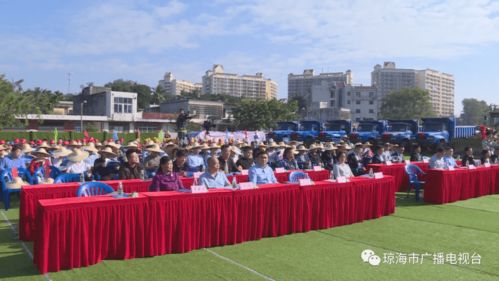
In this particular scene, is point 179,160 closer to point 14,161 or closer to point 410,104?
point 14,161

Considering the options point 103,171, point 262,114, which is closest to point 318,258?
point 103,171

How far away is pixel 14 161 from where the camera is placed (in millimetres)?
9750

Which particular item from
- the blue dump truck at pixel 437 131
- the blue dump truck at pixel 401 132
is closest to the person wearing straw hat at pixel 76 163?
the blue dump truck at pixel 401 132

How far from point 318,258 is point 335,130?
22.6m

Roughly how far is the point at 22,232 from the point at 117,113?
2115 inches

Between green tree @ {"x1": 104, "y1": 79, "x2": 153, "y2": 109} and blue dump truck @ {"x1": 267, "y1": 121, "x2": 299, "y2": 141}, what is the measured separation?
65270 millimetres

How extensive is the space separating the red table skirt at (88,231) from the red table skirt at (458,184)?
271 inches

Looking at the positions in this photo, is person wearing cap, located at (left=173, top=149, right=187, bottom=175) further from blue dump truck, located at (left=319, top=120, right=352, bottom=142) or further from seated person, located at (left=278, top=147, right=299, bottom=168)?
blue dump truck, located at (left=319, top=120, right=352, bottom=142)

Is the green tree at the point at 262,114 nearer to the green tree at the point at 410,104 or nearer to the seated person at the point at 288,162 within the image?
the green tree at the point at 410,104

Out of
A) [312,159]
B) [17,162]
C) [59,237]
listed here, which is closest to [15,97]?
[17,162]

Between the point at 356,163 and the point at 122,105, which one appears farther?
the point at 122,105

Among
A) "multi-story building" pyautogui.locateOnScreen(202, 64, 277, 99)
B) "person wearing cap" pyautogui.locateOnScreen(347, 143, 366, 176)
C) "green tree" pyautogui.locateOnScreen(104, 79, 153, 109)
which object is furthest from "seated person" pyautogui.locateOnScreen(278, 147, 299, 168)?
"multi-story building" pyautogui.locateOnScreen(202, 64, 277, 99)

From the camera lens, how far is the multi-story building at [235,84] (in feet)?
541

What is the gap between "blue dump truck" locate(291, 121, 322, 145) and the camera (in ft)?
85.0
